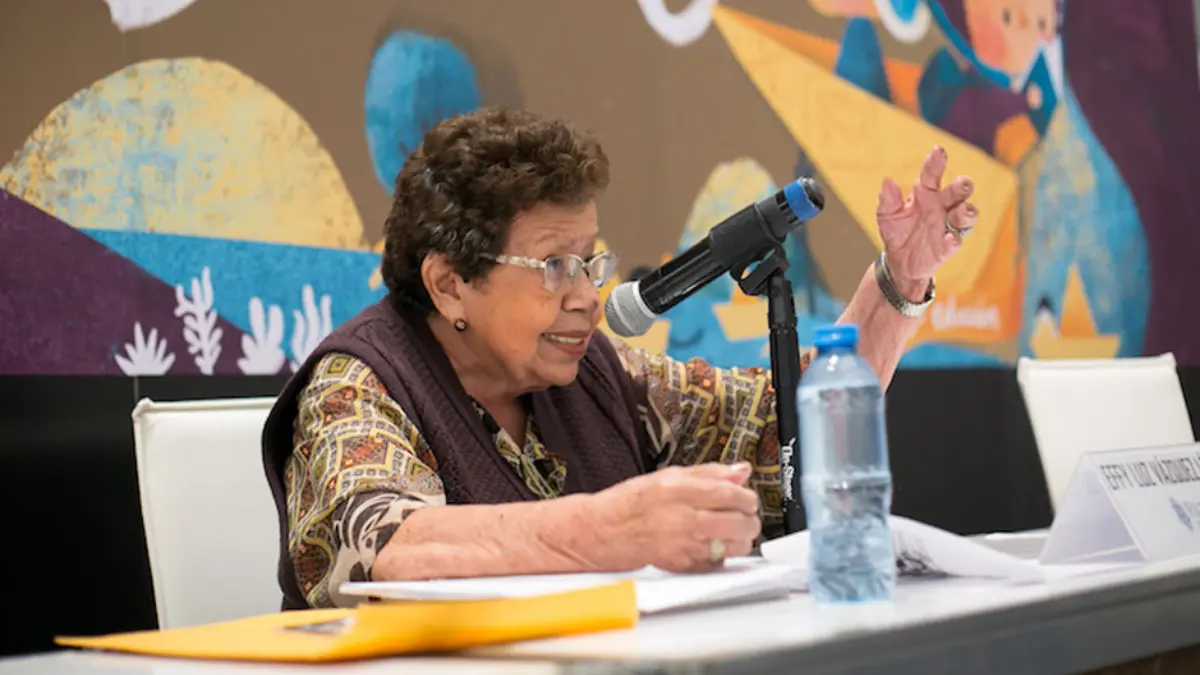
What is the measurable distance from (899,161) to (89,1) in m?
2.28

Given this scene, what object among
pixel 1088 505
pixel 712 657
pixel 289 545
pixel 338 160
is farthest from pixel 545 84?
pixel 712 657

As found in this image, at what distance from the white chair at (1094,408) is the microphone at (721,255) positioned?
4.42ft

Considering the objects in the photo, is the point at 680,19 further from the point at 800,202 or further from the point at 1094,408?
the point at 800,202

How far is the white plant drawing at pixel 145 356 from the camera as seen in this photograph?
86.7 inches

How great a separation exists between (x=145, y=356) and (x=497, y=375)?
0.75 m

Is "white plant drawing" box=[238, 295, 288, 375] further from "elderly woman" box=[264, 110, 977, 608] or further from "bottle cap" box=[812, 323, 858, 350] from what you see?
"bottle cap" box=[812, 323, 858, 350]

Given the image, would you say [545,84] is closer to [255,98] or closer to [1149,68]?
[255,98]

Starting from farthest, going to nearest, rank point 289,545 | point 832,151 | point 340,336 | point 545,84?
point 832,151 < point 545,84 < point 340,336 < point 289,545

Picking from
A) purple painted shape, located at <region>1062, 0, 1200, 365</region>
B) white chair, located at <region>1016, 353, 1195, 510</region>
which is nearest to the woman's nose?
white chair, located at <region>1016, 353, 1195, 510</region>

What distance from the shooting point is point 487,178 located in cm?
172

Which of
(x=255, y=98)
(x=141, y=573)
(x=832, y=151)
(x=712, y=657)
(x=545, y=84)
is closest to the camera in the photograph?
(x=712, y=657)

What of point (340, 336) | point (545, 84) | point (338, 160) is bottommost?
point (340, 336)

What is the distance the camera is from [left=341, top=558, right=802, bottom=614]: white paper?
1015 mm

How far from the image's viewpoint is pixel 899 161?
12.2 ft
